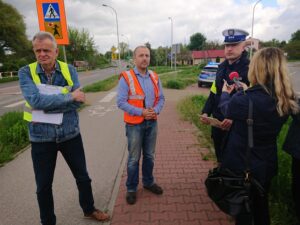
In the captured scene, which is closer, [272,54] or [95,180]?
[272,54]

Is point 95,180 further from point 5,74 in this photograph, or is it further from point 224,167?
point 5,74

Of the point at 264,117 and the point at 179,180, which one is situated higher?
the point at 264,117

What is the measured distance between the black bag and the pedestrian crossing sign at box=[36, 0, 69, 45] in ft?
16.7

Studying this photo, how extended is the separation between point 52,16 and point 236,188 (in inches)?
224

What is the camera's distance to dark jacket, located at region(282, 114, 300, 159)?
2355 millimetres

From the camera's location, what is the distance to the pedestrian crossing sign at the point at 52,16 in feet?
19.8

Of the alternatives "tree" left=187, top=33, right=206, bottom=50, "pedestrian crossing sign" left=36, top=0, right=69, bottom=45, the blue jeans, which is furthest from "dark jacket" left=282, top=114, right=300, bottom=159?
"tree" left=187, top=33, right=206, bottom=50

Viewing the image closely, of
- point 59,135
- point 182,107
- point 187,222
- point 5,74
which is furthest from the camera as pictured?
point 5,74

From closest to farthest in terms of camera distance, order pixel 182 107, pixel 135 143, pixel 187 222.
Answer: pixel 187 222, pixel 135 143, pixel 182 107

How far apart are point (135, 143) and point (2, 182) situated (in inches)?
93.5

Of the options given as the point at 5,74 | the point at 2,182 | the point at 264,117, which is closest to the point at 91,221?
the point at 2,182

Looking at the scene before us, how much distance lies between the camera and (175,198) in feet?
11.6

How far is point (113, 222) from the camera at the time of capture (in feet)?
→ 9.89

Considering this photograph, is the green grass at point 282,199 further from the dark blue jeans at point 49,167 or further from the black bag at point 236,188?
the dark blue jeans at point 49,167
